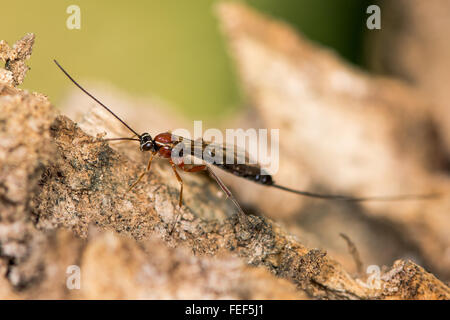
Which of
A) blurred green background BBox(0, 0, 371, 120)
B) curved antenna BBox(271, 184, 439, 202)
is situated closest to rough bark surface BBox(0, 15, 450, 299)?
curved antenna BBox(271, 184, 439, 202)

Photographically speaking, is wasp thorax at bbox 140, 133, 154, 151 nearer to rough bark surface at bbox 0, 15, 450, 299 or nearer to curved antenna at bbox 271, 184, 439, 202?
rough bark surface at bbox 0, 15, 450, 299

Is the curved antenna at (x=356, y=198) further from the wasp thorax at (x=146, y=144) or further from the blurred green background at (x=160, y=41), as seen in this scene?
the blurred green background at (x=160, y=41)

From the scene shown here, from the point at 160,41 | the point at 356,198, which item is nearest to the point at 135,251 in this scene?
the point at 356,198

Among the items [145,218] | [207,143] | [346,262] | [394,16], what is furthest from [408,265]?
[394,16]

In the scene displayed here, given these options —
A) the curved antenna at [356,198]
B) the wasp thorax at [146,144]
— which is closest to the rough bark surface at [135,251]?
the wasp thorax at [146,144]

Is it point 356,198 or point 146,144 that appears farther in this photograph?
point 356,198

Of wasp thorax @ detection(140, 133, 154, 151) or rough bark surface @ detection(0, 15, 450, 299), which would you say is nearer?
rough bark surface @ detection(0, 15, 450, 299)

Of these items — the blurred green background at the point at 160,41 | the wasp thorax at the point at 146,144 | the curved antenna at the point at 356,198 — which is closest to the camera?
the wasp thorax at the point at 146,144

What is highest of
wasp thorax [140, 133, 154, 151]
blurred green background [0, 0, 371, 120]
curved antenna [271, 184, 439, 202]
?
blurred green background [0, 0, 371, 120]

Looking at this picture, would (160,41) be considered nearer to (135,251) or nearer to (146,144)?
(146,144)

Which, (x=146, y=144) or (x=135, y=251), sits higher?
(x=146, y=144)
